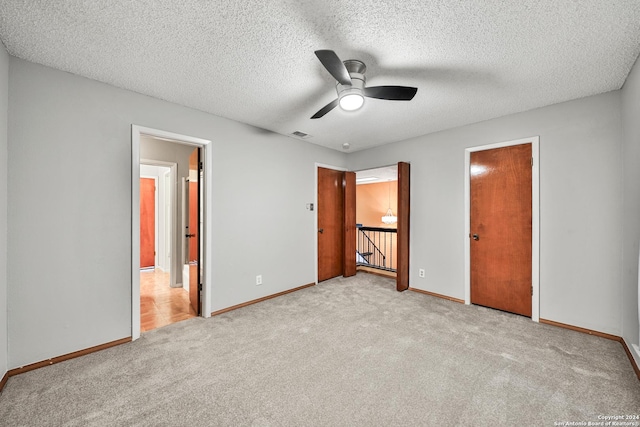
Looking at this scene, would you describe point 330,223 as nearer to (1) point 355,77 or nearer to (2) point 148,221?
(1) point 355,77

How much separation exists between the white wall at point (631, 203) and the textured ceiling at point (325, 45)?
0.23 m

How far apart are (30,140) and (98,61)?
2.73 feet

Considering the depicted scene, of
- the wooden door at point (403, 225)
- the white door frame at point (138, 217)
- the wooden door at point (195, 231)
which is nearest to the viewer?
the white door frame at point (138, 217)

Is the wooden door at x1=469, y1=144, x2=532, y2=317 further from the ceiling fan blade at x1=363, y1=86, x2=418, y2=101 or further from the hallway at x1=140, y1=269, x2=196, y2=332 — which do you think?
the hallway at x1=140, y1=269, x2=196, y2=332

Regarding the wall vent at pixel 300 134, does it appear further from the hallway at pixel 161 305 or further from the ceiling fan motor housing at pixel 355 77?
the hallway at pixel 161 305

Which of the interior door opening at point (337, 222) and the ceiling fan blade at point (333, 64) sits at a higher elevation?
the ceiling fan blade at point (333, 64)

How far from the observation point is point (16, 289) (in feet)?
6.68

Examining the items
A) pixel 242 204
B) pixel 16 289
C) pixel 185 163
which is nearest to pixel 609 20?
pixel 242 204

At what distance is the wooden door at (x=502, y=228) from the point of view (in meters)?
3.12

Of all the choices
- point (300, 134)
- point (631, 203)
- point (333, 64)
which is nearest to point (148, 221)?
point (300, 134)

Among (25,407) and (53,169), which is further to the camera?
(53,169)

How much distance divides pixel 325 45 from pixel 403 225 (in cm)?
293

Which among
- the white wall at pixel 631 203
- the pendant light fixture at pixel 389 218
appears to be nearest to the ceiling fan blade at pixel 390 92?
the white wall at pixel 631 203

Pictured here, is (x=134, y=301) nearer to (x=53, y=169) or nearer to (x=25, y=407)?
(x=25, y=407)
